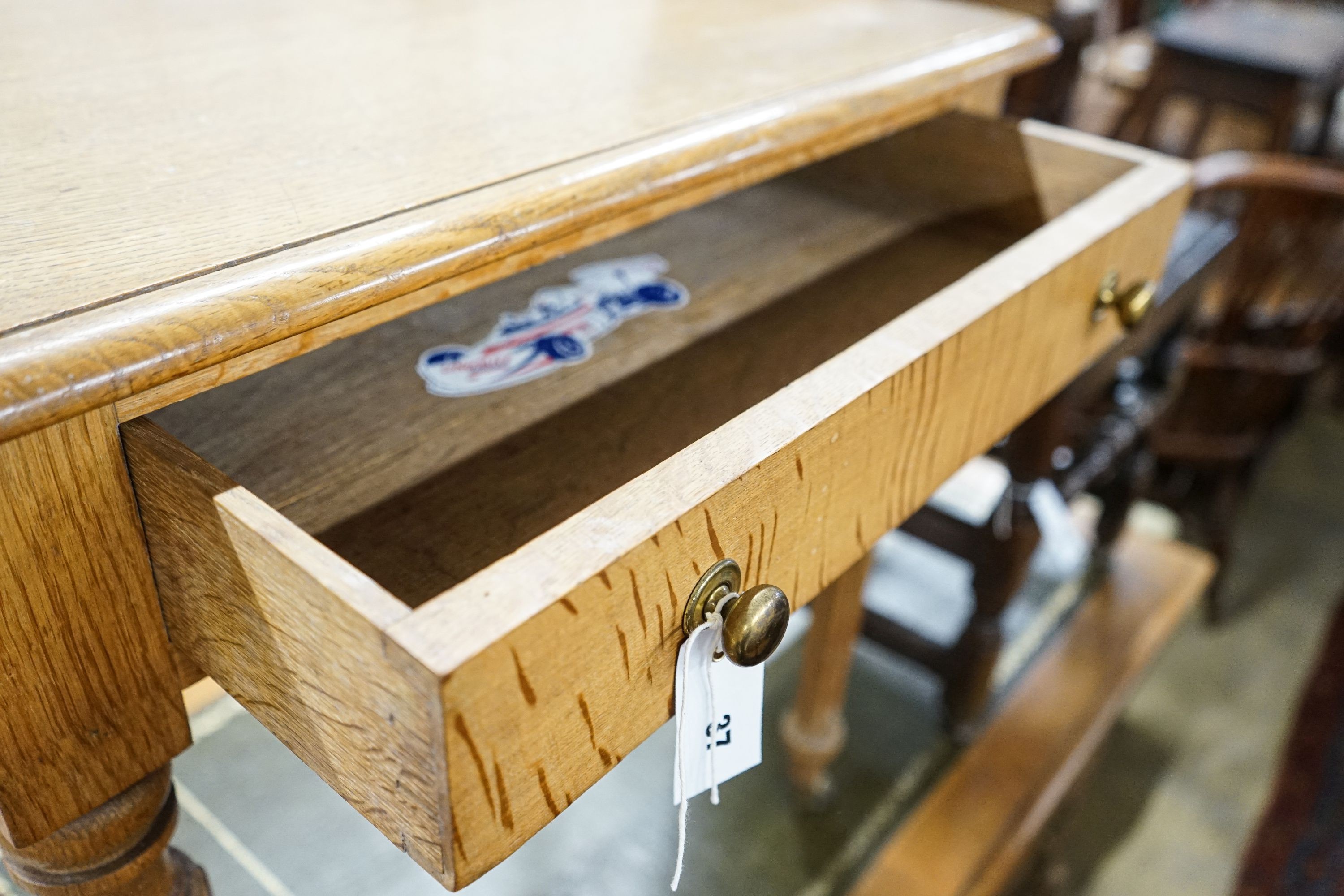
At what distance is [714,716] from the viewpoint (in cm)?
42

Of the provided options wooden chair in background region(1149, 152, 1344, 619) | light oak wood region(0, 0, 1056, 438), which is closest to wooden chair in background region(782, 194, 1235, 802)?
wooden chair in background region(1149, 152, 1344, 619)

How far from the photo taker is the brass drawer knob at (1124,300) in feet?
2.05

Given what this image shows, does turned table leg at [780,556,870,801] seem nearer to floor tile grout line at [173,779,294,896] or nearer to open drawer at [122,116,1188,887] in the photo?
open drawer at [122,116,1188,887]

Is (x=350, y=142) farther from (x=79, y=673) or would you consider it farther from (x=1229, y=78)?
(x=1229, y=78)

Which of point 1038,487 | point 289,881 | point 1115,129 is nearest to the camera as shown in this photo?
point 289,881

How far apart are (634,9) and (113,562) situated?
0.52 metres

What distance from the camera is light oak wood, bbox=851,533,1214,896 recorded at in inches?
37.3

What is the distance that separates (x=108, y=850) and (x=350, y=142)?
312 millimetres

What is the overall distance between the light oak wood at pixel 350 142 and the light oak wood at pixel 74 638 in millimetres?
42

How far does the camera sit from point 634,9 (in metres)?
0.72

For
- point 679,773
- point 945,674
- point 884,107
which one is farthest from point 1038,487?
point 679,773

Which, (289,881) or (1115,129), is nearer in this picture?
(289,881)

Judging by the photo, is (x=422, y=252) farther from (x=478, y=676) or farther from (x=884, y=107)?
(x=884, y=107)

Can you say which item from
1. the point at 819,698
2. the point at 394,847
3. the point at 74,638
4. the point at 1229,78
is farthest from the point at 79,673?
the point at 1229,78
